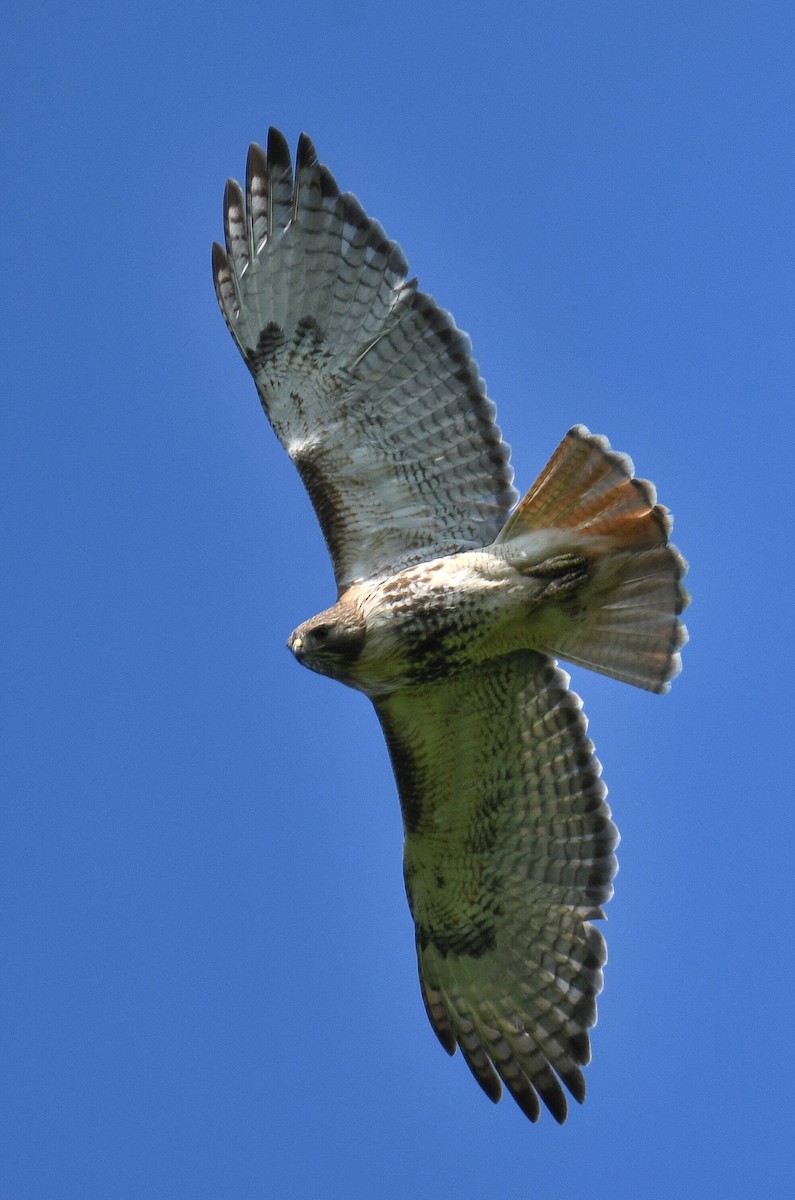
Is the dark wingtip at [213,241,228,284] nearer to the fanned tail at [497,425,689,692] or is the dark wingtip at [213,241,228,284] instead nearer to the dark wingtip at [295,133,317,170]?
the dark wingtip at [295,133,317,170]

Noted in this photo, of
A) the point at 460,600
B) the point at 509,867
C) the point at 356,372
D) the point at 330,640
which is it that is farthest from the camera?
the point at 509,867

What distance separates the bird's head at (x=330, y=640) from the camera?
8.12 metres

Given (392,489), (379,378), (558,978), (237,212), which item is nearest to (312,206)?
(237,212)

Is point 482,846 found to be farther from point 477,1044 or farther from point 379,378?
point 379,378

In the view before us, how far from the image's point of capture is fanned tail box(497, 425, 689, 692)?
8.06m

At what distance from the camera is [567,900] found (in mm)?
8961

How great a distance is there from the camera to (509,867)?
900cm

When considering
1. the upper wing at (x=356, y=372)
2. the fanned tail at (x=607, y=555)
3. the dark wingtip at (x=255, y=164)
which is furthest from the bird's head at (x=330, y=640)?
the dark wingtip at (x=255, y=164)

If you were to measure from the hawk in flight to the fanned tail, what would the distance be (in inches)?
0.4

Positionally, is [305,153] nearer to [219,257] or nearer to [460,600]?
[219,257]

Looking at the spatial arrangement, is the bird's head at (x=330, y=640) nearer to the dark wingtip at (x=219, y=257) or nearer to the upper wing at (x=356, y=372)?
the upper wing at (x=356, y=372)

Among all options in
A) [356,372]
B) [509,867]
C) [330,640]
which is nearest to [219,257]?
[356,372]

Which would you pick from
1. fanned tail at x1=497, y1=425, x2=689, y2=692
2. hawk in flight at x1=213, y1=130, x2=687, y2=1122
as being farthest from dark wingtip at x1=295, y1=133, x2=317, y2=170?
fanned tail at x1=497, y1=425, x2=689, y2=692

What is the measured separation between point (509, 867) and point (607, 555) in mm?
1846
